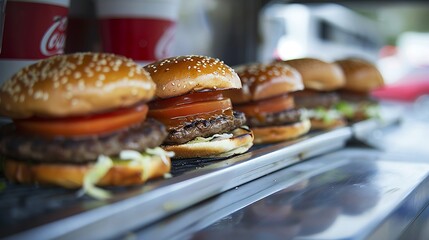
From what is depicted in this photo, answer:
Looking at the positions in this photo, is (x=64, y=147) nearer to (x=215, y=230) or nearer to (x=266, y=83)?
(x=215, y=230)

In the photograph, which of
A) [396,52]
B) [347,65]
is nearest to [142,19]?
[347,65]

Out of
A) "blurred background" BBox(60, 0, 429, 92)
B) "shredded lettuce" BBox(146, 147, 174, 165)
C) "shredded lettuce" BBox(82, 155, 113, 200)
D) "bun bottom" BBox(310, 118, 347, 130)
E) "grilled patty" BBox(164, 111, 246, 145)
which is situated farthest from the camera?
"bun bottom" BBox(310, 118, 347, 130)

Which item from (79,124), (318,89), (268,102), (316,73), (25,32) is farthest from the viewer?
(318,89)

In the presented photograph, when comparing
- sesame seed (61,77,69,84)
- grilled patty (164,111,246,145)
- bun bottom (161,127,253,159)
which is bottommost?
bun bottom (161,127,253,159)

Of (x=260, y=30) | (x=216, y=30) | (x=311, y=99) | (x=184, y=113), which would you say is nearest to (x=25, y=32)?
(x=184, y=113)

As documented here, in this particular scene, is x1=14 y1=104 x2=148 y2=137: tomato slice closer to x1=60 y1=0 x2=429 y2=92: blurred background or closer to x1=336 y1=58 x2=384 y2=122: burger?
x1=60 y1=0 x2=429 y2=92: blurred background

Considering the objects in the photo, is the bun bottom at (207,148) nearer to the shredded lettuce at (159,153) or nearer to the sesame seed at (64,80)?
the shredded lettuce at (159,153)

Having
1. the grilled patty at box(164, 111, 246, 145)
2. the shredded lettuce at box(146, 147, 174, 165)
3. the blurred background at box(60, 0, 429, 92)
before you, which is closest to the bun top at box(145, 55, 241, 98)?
the grilled patty at box(164, 111, 246, 145)

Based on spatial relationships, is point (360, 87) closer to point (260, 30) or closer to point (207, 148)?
point (260, 30)
